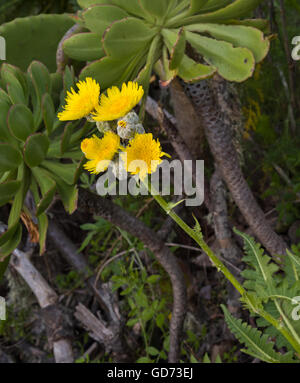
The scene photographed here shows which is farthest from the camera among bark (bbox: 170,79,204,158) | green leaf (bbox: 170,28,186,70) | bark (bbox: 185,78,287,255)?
bark (bbox: 170,79,204,158)

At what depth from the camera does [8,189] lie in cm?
112

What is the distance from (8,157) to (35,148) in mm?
77

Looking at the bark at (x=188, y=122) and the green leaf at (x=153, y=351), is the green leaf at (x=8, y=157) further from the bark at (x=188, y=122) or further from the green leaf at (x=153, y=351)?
the green leaf at (x=153, y=351)

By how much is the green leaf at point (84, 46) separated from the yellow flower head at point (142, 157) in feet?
1.84

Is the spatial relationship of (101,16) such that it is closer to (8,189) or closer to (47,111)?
(47,111)

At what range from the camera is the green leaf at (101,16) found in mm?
1160

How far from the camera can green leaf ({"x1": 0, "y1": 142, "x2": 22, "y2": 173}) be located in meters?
1.10

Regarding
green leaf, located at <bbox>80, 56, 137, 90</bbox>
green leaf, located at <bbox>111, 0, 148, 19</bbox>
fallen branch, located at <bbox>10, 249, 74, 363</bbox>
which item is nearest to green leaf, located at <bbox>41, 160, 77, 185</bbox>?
green leaf, located at <bbox>80, 56, 137, 90</bbox>

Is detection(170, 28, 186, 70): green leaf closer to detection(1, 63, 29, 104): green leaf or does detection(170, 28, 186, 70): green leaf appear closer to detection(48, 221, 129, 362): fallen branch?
detection(1, 63, 29, 104): green leaf

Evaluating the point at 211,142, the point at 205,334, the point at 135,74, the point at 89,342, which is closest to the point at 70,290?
the point at 89,342

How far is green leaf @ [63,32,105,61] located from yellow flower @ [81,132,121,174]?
1.63 ft

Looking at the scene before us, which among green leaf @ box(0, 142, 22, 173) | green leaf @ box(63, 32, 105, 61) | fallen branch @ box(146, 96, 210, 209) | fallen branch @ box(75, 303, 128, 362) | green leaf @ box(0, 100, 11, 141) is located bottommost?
fallen branch @ box(75, 303, 128, 362)

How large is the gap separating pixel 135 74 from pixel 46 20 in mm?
476

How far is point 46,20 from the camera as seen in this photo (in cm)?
150
